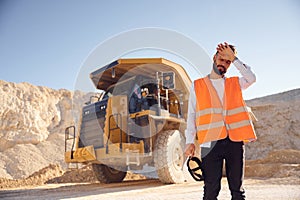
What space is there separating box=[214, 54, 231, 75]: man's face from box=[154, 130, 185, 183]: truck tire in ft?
14.3

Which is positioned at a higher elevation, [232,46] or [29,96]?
[29,96]

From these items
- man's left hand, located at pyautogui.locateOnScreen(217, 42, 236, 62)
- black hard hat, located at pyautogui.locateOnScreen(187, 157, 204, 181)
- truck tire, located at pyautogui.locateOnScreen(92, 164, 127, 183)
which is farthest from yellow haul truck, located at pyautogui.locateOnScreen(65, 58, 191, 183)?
man's left hand, located at pyautogui.locateOnScreen(217, 42, 236, 62)

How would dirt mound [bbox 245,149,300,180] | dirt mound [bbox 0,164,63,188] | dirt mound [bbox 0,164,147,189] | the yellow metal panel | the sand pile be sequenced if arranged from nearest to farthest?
the yellow metal panel < dirt mound [bbox 245,149,300,180] < dirt mound [bbox 0,164,63,188] < dirt mound [bbox 0,164,147,189] < the sand pile

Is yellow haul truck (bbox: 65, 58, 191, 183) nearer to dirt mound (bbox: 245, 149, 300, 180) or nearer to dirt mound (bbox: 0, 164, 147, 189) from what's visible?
dirt mound (bbox: 245, 149, 300, 180)

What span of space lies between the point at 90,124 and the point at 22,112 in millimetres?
23141

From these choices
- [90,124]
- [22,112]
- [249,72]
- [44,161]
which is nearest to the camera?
[249,72]

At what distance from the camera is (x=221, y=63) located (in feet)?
8.71

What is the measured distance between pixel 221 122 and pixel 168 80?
472 centimetres

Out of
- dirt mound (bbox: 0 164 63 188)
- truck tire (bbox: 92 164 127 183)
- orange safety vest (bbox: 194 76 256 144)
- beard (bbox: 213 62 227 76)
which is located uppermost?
beard (bbox: 213 62 227 76)

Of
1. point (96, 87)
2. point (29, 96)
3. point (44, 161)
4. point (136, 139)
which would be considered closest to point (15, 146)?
point (44, 161)

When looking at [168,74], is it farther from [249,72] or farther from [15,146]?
[15,146]

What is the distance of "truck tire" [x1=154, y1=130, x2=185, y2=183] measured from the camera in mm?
6797

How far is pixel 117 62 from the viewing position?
7.18 m

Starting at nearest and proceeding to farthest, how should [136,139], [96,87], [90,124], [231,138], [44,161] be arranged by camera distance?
[231,138]
[136,139]
[90,124]
[96,87]
[44,161]
